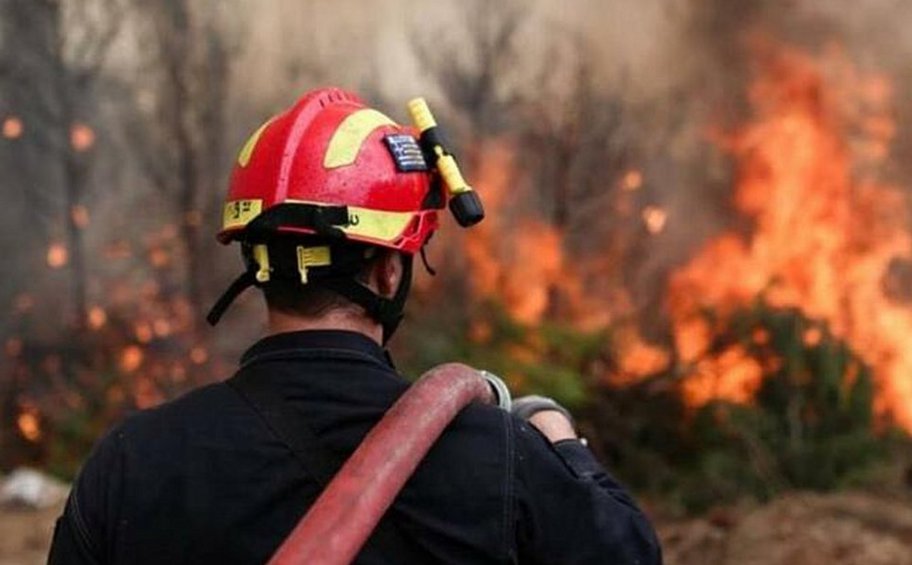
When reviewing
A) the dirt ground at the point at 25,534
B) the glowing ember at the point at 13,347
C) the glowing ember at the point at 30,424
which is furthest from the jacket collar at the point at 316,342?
the glowing ember at the point at 13,347

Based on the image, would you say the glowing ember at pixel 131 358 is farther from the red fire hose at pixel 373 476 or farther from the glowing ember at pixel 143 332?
the red fire hose at pixel 373 476

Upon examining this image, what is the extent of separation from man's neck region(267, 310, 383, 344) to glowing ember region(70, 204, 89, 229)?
1176cm

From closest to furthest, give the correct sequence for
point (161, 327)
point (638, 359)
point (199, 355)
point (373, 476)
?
point (373, 476)
point (638, 359)
point (199, 355)
point (161, 327)

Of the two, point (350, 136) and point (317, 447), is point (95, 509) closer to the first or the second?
point (317, 447)

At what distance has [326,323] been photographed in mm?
2154

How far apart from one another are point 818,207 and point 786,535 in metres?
5.58

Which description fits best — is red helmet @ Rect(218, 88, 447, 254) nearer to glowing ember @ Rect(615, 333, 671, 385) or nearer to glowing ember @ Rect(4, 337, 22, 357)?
glowing ember @ Rect(615, 333, 671, 385)

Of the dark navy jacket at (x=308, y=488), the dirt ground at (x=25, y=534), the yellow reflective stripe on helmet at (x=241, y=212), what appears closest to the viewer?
the dark navy jacket at (x=308, y=488)

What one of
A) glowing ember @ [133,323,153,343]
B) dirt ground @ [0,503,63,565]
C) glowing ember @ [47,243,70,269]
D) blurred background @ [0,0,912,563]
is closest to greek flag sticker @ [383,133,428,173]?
dirt ground @ [0,503,63,565]

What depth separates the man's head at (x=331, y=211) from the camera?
85.3 inches

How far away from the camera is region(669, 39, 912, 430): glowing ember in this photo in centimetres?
1165

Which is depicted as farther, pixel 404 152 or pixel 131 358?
pixel 131 358

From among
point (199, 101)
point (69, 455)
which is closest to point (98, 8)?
point (199, 101)

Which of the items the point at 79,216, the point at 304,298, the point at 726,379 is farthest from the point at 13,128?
the point at 304,298
